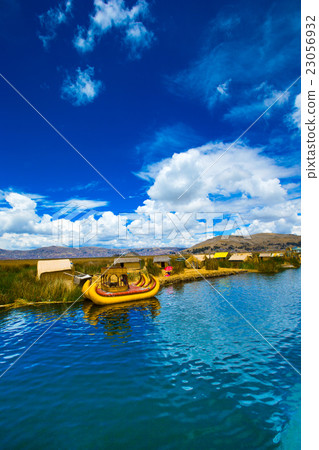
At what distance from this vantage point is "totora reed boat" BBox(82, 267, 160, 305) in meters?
17.1

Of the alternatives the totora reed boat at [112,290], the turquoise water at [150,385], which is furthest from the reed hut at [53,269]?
the turquoise water at [150,385]

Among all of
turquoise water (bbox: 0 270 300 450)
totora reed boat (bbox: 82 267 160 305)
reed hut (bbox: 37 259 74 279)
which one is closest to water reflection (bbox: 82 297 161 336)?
turquoise water (bbox: 0 270 300 450)

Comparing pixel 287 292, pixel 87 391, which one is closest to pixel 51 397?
pixel 87 391

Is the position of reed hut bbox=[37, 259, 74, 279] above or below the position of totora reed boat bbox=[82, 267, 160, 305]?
above

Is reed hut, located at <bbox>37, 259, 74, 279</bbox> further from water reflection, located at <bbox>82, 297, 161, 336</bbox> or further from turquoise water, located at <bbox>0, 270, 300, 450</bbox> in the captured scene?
turquoise water, located at <bbox>0, 270, 300, 450</bbox>

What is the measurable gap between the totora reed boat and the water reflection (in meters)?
0.45

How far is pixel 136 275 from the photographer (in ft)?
97.7

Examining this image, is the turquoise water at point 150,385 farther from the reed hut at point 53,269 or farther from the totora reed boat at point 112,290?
the reed hut at point 53,269

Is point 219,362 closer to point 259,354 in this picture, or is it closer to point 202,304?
point 259,354

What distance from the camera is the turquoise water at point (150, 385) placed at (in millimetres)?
5418

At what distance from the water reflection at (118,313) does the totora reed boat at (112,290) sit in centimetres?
45
